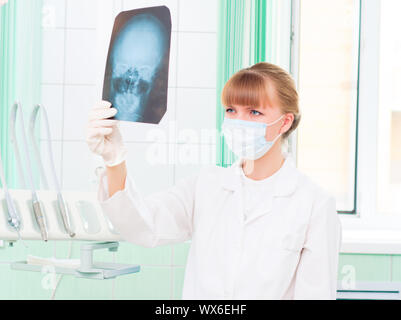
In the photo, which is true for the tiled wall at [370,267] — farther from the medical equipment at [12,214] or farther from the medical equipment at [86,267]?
the medical equipment at [12,214]

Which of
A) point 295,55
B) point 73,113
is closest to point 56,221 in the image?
point 73,113

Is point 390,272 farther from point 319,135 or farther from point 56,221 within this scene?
point 56,221

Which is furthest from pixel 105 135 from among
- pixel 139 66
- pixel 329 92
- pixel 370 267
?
pixel 329 92

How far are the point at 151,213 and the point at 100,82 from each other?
2.63 feet

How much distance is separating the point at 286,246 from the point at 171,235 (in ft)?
0.94

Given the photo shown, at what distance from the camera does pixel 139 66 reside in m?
1.18

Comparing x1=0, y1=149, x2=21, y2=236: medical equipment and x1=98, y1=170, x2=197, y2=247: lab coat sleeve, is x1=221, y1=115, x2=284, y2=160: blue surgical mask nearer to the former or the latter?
x1=98, y1=170, x2=197, y2=247: lab coat sleeve

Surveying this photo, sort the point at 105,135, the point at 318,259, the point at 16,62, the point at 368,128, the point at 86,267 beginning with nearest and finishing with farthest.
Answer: the point at 105,135, the point at 318,259, the point at 86,267, the point at 16,62, the point at 368,128

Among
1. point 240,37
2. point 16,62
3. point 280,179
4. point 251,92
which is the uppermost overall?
point 240,37

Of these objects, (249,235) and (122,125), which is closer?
(249,235)

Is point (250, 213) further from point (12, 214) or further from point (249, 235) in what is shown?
point (12, 214)

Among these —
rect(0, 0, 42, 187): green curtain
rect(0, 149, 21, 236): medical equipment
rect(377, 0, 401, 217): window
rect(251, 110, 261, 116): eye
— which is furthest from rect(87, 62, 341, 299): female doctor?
rect(377, 0, 401, 217): window

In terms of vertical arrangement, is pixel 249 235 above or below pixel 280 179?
below

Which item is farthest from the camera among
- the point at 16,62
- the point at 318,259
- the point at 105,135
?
the point at 16,62
